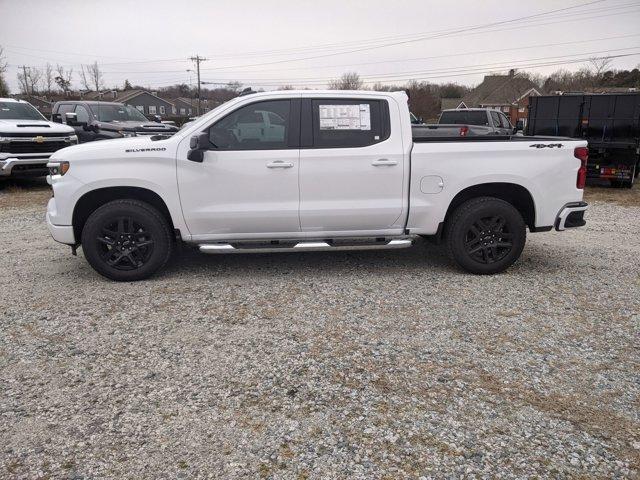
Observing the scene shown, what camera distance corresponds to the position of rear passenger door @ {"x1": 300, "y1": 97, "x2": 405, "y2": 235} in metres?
5.16

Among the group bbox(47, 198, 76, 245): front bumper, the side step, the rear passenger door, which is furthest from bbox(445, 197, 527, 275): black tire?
bbox(47, 198, 76, 245): front bumper

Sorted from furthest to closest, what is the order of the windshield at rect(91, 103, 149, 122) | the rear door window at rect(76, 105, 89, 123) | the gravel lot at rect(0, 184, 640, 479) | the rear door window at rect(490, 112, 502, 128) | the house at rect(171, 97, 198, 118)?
the house at rect(171, 97, 198, 118)
the rear door window at rect(490, 112, 502, 128)
the rear door window at rect(76, 105, 89, 123)
the windshield at rect(91, 103, 149, 122)
the gravel lot at rect(0, 184, 640, 479)

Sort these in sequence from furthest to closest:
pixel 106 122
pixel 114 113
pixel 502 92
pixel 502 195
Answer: pixel 502 92 < pixel 114 113 < pixel 106 122 < pixel 502 195

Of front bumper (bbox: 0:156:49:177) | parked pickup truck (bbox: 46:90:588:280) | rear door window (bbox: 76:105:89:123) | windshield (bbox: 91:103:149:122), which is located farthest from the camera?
rear door window (bbox: 76:105:89:123)

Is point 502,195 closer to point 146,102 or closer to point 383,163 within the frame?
point 383,163

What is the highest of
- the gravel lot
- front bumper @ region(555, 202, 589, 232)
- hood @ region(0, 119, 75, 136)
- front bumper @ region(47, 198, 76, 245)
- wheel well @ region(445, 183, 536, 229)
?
hood @ region(0, 119, 75, 136)

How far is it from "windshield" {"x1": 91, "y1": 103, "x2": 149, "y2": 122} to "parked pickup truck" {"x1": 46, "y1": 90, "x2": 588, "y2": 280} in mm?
9540

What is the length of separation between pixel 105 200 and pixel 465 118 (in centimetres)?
1440

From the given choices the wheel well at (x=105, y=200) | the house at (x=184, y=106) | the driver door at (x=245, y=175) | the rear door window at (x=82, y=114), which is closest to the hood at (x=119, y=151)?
the driver door at (x=245, y=175)

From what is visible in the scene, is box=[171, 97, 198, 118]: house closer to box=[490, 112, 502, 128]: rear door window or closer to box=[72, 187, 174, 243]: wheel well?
box=[490, 112, 502, 128]: rear door window

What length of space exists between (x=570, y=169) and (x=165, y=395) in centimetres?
456

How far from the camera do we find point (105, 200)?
5305mm

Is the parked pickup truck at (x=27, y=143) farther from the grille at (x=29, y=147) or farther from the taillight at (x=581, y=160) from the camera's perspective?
the taillight at (x=581, y=160)

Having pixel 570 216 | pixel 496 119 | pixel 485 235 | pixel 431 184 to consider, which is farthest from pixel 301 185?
pixel 496 119
